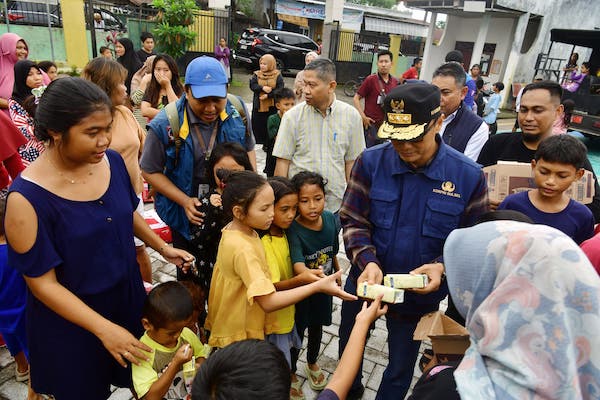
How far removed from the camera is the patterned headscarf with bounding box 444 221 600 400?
1.02m

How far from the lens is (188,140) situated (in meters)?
2.88

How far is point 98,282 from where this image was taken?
6.23 ft

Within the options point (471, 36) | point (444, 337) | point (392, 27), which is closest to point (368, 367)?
point (444, 337)

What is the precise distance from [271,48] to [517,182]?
17276 mm

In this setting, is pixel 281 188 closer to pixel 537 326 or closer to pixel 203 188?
pixel 203 188

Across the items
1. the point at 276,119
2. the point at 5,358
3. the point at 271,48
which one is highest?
the point at 276,119

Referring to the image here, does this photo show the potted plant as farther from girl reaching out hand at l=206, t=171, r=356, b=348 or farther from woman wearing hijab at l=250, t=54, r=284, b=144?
girl reaching out hand at l=206, t=171, r=356, b=348

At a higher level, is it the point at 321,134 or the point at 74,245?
the point at 321,134

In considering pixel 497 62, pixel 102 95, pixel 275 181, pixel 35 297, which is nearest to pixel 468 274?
pixel 275 181

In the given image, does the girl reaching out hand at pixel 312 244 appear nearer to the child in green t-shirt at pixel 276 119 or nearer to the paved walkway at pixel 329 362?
the paved walkway at pixel 329 362

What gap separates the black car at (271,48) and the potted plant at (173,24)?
480 centimetres

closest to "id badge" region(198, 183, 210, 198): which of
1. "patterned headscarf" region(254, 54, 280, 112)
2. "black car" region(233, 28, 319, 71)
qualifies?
"patterned headscarf" region(254, 54, 280, 112)

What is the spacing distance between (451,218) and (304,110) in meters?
1.72

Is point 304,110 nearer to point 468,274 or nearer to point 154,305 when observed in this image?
point 154,305
